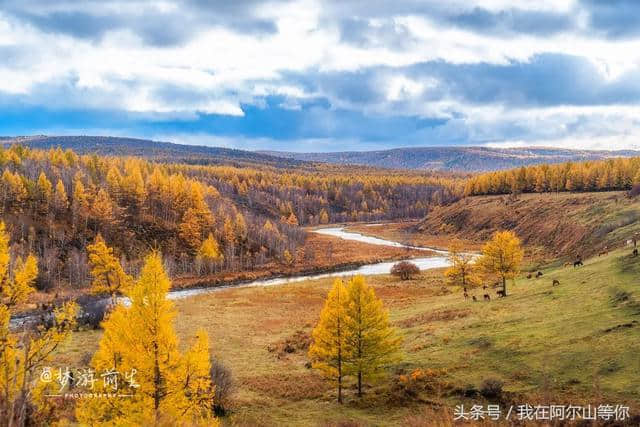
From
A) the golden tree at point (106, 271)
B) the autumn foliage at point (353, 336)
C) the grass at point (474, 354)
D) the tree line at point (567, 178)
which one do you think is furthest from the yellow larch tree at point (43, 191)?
the tree line at point (567, 178)

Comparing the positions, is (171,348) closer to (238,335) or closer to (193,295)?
(238,335)

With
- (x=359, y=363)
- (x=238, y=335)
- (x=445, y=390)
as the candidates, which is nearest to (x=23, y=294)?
(x=359, y=363)

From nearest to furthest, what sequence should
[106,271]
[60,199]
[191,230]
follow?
1. [106,271]
2. [60,199]
3. [191,230]

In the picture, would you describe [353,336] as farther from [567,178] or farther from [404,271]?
[567,178]

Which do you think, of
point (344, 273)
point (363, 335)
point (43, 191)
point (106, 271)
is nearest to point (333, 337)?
point (363, 335)

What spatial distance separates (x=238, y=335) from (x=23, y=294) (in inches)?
1252

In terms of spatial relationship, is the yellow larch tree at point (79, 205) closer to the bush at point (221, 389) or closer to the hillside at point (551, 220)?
the bush at point (221, 389)

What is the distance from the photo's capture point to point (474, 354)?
35125 millimetres

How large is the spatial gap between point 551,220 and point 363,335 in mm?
104254

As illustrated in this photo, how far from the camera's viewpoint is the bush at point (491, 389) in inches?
1090

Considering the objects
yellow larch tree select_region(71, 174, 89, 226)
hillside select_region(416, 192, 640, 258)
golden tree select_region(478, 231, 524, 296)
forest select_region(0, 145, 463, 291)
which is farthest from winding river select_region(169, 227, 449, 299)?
golden tree select_region(478, 231, 524, 296)

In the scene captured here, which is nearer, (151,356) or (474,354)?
(151,356)

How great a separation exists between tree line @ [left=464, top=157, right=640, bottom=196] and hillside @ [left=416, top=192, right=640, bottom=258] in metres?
9.82

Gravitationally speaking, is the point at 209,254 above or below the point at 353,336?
below
